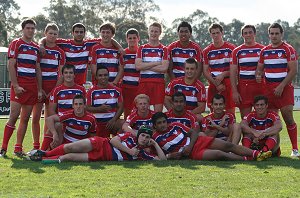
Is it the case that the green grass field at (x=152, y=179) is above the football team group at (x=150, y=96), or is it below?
below

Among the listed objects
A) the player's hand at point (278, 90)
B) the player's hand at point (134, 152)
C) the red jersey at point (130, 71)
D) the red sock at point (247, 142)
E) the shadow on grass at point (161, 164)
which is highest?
the red jersey at point (130, 71)

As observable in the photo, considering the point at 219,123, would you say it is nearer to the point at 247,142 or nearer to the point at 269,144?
the point at 247,142

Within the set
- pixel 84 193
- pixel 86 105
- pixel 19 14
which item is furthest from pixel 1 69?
pixel 19 14

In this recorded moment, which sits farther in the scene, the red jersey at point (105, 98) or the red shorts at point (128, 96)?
the red shorts at point (128, 96)

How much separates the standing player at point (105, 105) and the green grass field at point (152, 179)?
4.11 feet

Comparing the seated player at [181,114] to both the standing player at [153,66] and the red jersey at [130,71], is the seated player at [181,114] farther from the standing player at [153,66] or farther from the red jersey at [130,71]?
the red jersey at [130,71]

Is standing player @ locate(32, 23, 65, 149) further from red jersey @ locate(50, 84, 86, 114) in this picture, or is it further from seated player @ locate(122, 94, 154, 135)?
seated player @ locate(122, 94, 154, 135)

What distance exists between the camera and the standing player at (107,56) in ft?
27.0

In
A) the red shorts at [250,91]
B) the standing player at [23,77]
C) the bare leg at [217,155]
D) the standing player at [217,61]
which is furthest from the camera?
the standing player at [217,61]

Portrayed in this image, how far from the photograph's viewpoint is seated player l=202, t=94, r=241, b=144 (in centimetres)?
758

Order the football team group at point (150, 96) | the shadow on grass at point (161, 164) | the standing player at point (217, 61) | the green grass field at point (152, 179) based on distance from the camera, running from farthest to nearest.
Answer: the standing player at point (217, 61)
the football team group at point (150, 96)
the shadow on grass at point (161, 164)
the green grass field at point (152, 179)

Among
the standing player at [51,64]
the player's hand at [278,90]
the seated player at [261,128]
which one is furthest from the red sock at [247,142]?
the standing player at [51,64]

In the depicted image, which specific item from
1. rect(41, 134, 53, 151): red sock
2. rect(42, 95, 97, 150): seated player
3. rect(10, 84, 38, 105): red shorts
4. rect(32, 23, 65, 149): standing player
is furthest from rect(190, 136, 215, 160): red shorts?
rect(10, 84, 38, 105): red shorts

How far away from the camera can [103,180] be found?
213 inches
